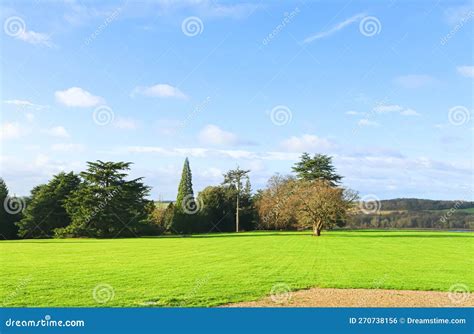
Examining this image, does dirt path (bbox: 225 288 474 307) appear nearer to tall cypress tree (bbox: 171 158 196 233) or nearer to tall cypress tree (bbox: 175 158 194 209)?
tall cypress tree (bbox: 171 158 196 233)

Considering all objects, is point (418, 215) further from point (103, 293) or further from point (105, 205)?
point (103, 293)

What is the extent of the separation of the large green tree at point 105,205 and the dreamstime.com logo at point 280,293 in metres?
30.3

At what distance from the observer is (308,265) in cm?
1574

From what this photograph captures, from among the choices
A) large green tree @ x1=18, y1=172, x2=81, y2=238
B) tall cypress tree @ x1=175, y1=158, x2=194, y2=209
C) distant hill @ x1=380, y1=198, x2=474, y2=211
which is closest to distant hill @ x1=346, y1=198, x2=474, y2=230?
distant hill @ x1=380, y1=198, x2=474, y2=211

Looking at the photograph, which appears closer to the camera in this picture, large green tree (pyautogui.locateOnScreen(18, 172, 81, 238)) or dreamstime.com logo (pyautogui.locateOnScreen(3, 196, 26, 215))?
large green tree (pyautogui.locateOnScreen(18, 172, 81, 238))

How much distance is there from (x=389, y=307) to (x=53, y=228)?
37597mm

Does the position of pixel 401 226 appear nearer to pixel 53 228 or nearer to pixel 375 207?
pixel 375 207

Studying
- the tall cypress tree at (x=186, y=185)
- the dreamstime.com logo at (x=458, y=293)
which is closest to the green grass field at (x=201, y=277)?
the dreamstime.com logo at (x=458, y=293)

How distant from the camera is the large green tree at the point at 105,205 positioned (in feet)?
127

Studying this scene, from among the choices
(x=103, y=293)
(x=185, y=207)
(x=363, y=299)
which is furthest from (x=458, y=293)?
(x=185, y=207)

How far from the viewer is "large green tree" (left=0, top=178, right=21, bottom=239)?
128ft
